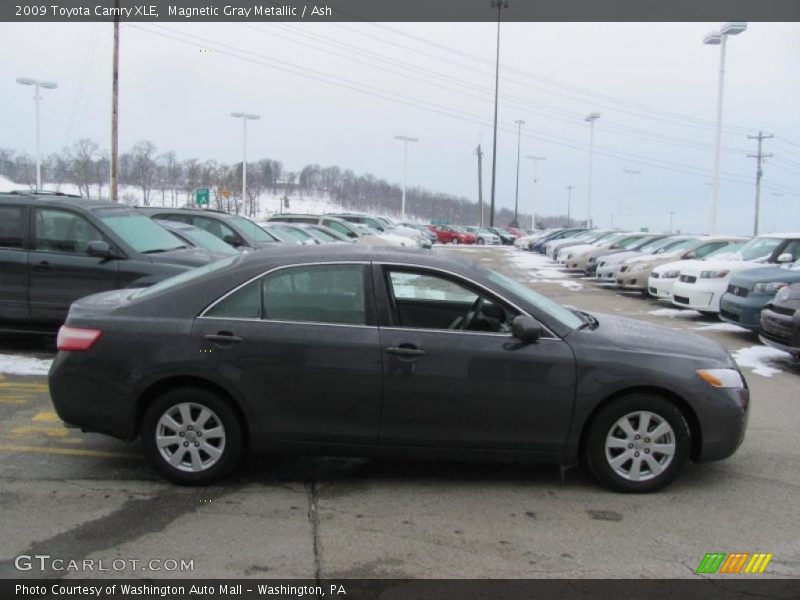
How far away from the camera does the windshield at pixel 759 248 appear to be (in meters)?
13.2

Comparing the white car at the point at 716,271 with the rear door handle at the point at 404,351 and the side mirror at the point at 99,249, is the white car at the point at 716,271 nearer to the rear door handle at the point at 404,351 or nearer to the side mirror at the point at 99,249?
the rear door handle at the point at 404,351

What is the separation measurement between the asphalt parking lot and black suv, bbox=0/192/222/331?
9.22 feet

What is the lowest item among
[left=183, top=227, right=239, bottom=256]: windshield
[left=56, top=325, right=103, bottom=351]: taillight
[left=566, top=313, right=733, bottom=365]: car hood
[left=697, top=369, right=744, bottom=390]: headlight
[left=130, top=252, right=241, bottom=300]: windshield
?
[left=697, top=369, right=744, bottom=390]: headlight

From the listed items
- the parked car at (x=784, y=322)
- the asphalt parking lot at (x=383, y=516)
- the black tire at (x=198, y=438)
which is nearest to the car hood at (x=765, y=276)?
the parked car at (x=784, y=322)

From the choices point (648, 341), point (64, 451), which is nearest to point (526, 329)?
point (648, 341)

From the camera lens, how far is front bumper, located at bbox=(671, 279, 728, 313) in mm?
12914

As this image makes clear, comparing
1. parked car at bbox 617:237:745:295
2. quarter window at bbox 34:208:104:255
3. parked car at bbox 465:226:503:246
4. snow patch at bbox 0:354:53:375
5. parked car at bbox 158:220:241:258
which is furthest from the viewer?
parked car at bbox 465:226:503:246

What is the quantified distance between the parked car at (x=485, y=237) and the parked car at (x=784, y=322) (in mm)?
48959

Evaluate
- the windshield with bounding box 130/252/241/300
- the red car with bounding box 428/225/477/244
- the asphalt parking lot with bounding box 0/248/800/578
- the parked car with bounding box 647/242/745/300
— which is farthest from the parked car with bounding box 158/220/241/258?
the red car with bounding box 428/225/477/244

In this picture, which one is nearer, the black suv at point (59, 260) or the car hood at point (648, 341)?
the car hood at point (648, 341)

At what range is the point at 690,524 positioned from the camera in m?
4.28

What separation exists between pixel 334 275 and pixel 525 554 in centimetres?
206

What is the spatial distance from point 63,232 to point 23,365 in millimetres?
1580
